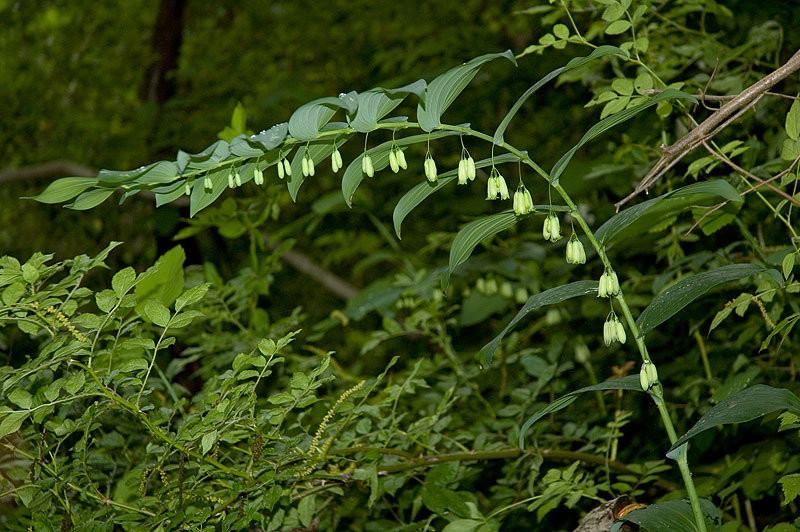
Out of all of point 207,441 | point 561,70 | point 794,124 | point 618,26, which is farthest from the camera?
point 618,26

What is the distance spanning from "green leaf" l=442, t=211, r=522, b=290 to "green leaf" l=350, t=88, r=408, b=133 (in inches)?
5.2

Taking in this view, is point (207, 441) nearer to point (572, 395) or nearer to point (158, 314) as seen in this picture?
point (158, 314)

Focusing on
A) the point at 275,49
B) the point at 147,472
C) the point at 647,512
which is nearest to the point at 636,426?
the point at 647,512

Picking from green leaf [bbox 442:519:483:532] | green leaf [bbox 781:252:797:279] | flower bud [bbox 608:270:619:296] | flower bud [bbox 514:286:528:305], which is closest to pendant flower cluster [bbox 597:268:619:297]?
flower bud [bbox 608:270:619:296]

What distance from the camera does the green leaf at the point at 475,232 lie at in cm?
64

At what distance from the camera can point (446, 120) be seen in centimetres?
205

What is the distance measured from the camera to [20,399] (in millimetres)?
644

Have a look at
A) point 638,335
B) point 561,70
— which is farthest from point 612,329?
point 561,70

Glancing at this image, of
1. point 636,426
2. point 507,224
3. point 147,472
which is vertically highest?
point 507,224

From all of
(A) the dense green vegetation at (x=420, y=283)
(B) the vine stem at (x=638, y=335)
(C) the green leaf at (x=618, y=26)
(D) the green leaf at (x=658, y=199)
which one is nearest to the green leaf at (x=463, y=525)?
(A) the dense green vegetation at (x=420, y=283)

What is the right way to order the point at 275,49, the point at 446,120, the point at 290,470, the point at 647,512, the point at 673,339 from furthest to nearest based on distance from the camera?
the point at 275,49, the point at 446,120, the point at 673,339, the point at 290,470, the point at 647,512

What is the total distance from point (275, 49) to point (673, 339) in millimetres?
2253

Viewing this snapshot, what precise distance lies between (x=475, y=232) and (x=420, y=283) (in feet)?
2.31

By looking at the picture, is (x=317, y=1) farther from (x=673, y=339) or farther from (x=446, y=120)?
(x=673, y=339)
